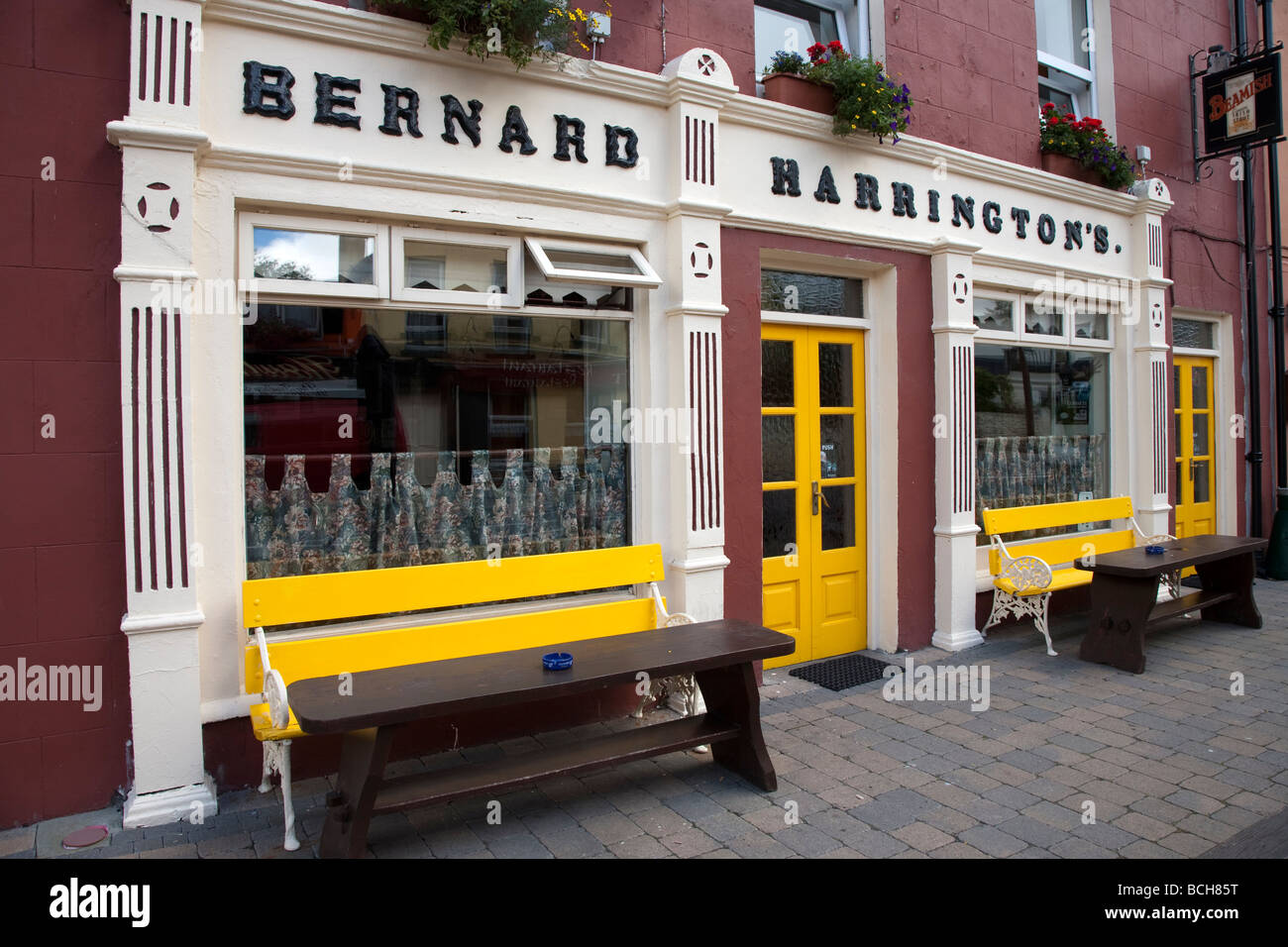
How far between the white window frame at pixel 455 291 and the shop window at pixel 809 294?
1890mm

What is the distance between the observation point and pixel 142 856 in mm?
3406

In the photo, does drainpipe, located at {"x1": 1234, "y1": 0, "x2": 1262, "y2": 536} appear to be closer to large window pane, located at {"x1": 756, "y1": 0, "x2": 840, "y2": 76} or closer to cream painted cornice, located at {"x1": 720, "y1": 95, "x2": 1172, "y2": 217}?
cream painted cornice, located at {"x1": 720, "y1": 95, "x2": 1172, "y2": 217}

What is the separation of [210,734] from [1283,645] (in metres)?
7.33

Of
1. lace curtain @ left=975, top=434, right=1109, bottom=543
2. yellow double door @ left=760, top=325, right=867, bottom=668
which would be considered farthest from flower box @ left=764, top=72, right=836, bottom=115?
lace curtain @ left=975, top=434, right=1109, bottom=543

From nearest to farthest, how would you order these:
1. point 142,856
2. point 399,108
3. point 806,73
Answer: point 142,856, point 399,108, point 806,73

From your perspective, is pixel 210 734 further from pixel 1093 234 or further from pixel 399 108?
pixel 1093 234

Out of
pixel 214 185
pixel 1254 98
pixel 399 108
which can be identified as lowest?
pixel 214 185

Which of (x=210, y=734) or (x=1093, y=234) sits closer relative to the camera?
(x=210, y=734)

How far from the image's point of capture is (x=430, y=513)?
468 centimetres

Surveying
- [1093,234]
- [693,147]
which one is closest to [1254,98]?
[1093,234]

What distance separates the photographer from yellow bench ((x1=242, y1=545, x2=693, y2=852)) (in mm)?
3867

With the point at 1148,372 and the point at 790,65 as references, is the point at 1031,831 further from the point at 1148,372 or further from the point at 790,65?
the point at 1148,372

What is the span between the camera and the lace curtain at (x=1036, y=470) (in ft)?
23.3

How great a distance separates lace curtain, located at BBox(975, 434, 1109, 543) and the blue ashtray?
4.36 metres
